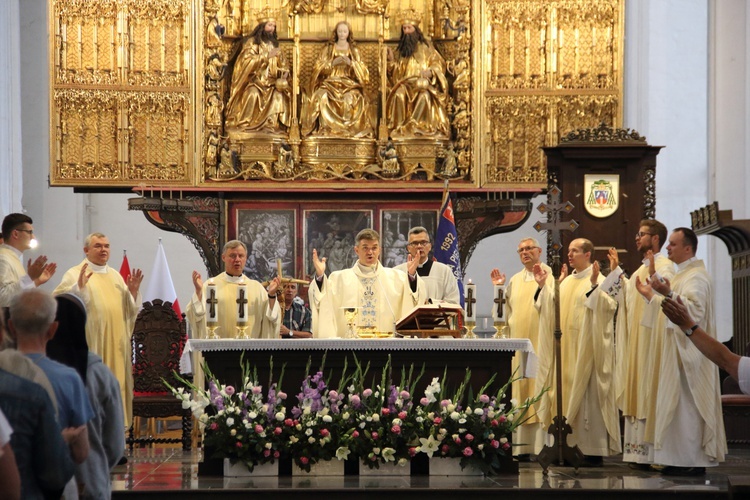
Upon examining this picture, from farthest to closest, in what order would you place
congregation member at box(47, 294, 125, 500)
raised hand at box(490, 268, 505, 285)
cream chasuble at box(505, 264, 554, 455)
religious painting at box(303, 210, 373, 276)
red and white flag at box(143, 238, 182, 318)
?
red and white flag at box(143, 238, 182, 318), religious painting at box(303, 210, 373, 276), cream chasuble at box(505, 264, 554, 455), raised hand at box(490, 268, 505, 285), congregation member at box(47, 294, 125, 500)

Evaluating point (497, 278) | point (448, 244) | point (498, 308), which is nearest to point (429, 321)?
point (498, 308)

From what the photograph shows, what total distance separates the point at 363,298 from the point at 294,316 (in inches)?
84.2

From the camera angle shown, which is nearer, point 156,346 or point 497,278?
point 497,278

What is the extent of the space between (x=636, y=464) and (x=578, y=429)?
608 mm

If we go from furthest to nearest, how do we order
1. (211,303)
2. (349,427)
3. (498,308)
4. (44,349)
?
(498,308) → (211,303) → (349,427) → (44,349)

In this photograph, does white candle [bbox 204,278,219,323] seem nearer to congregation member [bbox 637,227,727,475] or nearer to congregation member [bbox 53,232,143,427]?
congregation member [bbox 53,232,143,427]

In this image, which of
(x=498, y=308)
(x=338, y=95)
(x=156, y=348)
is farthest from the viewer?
(x=338, y=95)

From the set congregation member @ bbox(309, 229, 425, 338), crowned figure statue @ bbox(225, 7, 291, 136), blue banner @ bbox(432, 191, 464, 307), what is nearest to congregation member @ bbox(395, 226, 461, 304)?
congregation member @ bbox(309, 229, 425, 338)

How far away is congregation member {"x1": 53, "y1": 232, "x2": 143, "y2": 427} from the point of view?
36.1 ft

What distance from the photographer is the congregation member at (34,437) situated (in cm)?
430

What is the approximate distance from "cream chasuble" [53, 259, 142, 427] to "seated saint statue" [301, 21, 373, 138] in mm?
4517

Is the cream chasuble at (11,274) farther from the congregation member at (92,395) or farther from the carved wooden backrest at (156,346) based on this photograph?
the congregation member at (92,395)

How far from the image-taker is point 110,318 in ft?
36.6

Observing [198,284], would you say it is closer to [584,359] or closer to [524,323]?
[524,323]
